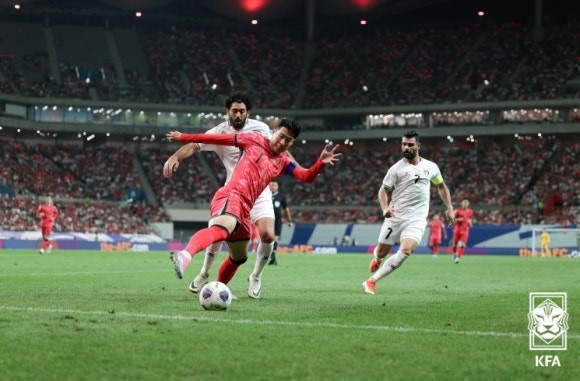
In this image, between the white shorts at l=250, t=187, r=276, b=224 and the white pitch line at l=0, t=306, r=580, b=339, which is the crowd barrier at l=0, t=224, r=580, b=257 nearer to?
the white shorts at l=250, t=187, r=276, b=224

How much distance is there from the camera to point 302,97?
82.1 meters

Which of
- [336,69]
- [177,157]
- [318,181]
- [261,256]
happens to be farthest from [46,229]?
[336,69]

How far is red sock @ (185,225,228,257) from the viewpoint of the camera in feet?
33.2

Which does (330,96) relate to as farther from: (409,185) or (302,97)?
(409,185)

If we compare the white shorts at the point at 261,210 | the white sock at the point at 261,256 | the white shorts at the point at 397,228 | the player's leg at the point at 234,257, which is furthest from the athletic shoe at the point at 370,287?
the player's leg at the point at 234,257

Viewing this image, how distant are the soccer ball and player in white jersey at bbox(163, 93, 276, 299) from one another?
5.20 feet

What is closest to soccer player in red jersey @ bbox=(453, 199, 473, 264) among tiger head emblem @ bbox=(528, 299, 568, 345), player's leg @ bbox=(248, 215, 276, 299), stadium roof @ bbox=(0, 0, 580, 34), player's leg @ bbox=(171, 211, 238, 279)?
player's leg @ bbox=(248, 215, 276, 299)

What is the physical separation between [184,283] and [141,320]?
7.73 metres

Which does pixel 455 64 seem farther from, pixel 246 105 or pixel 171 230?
pixel 246 105

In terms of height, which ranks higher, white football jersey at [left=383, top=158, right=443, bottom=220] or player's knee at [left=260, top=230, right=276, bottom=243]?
white football jersey at [left=383, top=158, right=443, bottom=220]

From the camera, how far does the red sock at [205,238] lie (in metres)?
10.1

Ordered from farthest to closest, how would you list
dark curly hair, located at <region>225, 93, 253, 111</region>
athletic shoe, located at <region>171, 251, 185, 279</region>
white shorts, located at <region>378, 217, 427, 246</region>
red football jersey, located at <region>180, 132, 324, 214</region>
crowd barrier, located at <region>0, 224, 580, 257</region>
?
crowd barrier, located at <region>0, 224, 580, 257</region> < white shorts, located at <region>378, 217, 427, 246</region> < dark curly hair, located at <region>225, 93, 253, 111</region> < red football jersey, located at <region>180, 132, 324, 214</region> < athletic shoe, located at <region>171, 251, 185, 279</region>

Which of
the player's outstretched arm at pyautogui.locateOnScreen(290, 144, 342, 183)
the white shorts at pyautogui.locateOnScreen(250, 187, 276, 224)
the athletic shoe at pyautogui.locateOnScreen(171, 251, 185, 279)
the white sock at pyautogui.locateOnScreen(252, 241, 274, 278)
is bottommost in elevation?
the athletic shoe at pyautogui.locateOnScreen(171, 251, 185, 279)

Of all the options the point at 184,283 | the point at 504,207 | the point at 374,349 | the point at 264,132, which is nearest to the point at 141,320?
the point at 374,349
